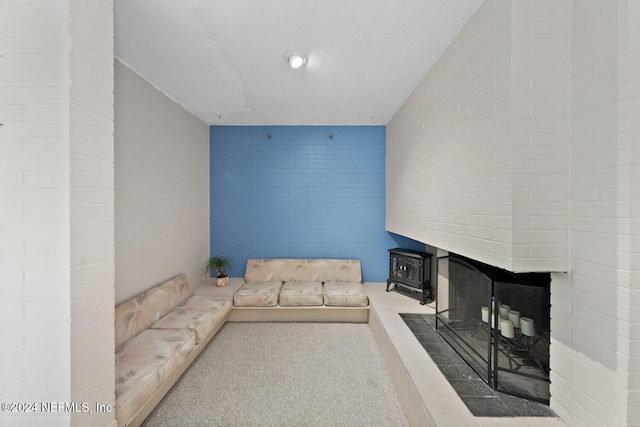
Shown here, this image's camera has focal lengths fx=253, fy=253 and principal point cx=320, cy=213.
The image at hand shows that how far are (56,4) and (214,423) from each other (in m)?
2.70

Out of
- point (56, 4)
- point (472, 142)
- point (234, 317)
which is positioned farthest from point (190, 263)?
point (472, 142)

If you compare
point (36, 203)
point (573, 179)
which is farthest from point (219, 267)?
point (573, 179)

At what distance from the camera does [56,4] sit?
1263 millimetres

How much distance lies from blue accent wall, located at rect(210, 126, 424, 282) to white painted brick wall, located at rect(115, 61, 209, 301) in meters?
0.40

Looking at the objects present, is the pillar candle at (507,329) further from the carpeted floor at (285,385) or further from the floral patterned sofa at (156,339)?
→ the floral patterned sofa at (156,339)

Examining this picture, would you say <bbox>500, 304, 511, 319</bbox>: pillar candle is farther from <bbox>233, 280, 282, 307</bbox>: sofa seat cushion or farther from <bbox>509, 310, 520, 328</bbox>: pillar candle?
<bbox>233, 280, 282, 307</bbox>: sofa seat cushion

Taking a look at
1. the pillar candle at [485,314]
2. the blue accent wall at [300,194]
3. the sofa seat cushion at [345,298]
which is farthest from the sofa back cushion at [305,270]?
the pillar candle at [485,314]

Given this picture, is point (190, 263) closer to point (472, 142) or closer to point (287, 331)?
point (287, 331)

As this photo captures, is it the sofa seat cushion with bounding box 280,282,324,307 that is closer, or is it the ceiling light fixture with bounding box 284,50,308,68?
the ceiling light fixture with bounding box 284,50,308,68

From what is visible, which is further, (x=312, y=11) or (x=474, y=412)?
(x=312, y=11)

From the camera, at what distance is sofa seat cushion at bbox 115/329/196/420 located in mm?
1618

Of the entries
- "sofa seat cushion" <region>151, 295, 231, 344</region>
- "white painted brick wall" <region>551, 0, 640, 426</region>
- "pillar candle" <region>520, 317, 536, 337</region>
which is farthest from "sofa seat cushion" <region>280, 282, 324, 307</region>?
"white painted brick wall" <region>551, 0, 640, 426</region>

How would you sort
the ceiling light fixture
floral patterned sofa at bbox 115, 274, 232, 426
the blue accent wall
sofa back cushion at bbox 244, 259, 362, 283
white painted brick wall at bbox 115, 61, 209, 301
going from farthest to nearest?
the blue accent wall, sofa back cushion at bbox 244, 259, 362, 283, white painted brick wall at bbox 115, 61, 209, 301, the ceiling light fixture, floral patterned sofa at bbox 115, 274, 232, 426

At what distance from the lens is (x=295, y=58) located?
214cm
